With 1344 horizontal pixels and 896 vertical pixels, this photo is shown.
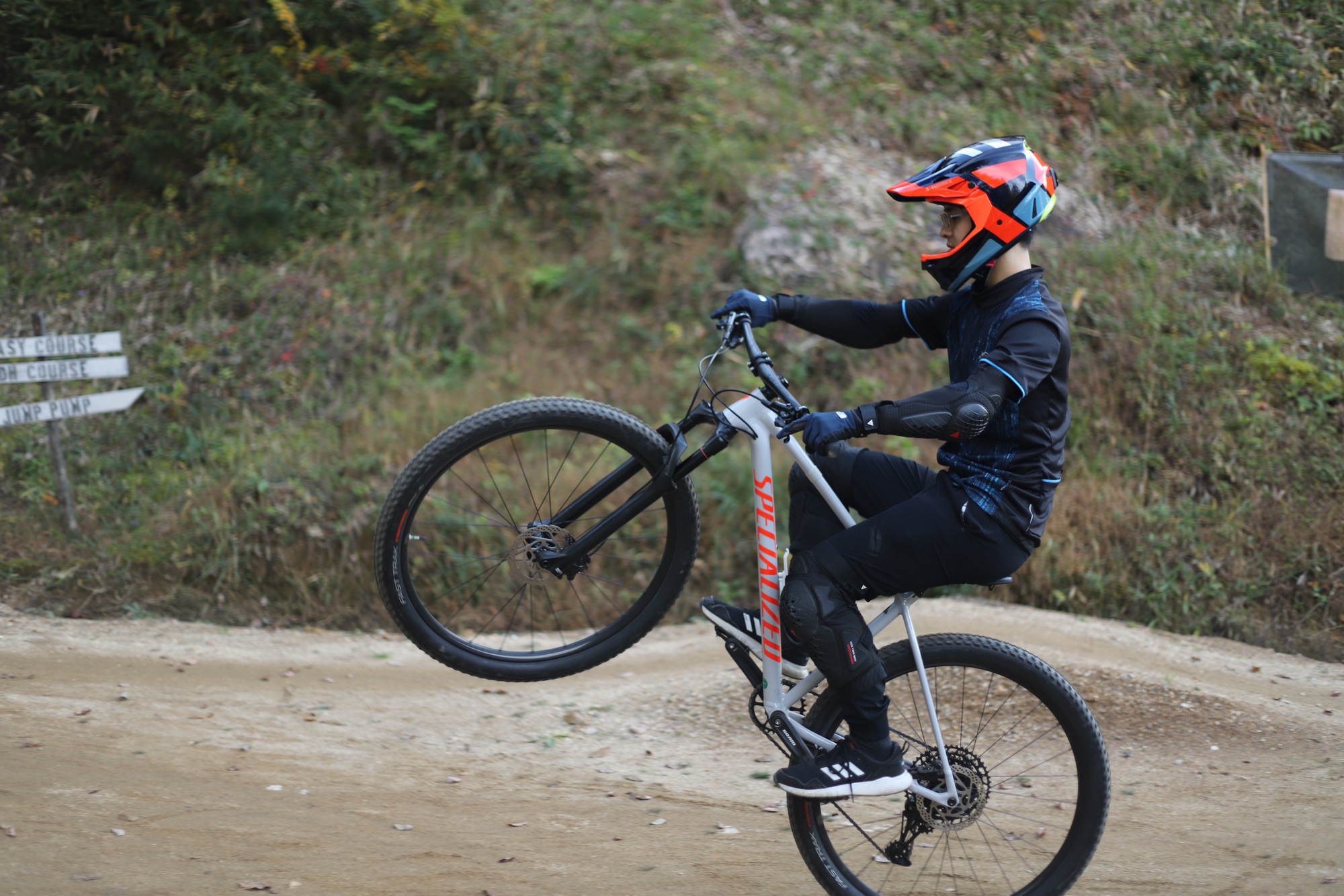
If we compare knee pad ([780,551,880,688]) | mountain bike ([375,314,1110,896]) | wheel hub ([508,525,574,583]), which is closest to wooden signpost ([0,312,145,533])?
mountain bike ([375,314,1110,896])

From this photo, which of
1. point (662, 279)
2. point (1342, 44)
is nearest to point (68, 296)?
point (662, 279)

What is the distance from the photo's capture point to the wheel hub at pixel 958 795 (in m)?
3.49

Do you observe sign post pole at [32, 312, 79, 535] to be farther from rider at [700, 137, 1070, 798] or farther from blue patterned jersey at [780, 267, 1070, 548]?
blue patterned jersey at [780, 267, 1070, 548]

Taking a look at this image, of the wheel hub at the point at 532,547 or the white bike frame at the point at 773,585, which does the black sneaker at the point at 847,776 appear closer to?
the white bike frame at the point at 773,585

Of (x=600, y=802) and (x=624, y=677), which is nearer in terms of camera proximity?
(x=600, y=802)

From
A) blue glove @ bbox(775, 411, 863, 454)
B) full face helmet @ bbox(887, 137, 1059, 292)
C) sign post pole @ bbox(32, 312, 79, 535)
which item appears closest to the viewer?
blue glove @ bbox(775, 411, 863, 454)

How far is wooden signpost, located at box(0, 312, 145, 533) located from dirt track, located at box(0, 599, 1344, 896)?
1.12m

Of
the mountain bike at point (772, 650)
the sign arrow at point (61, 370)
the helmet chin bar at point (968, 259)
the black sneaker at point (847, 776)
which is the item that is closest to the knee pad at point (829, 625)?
the mountain bike at point (772, 650)

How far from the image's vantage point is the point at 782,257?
337 inches

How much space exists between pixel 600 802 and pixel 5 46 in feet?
29.4

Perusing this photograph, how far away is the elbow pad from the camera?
301 centimetres

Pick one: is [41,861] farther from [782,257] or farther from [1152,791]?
[782,257]

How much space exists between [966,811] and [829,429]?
1.46 meters

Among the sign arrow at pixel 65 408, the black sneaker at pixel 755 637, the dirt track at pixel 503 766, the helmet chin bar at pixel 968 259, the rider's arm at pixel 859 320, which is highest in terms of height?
the helmet chin bar at pixel 968 259
